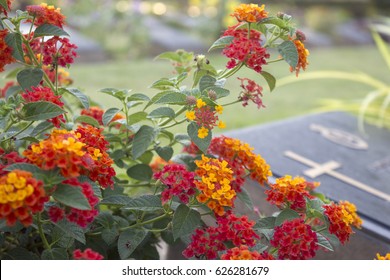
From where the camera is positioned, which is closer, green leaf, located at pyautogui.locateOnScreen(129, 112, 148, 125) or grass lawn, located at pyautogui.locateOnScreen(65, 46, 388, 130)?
green leaf, located at pyautogui.locateOnScreen(129, 112, 148, 125)

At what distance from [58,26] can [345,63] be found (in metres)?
3.80

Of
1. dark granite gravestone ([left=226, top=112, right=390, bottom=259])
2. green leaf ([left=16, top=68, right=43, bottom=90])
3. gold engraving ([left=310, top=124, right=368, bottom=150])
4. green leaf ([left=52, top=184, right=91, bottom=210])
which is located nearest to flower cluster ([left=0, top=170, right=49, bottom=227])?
green leaf ([left=52, top=184, right=91, bottom=210])

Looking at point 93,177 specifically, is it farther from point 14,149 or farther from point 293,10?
point 293,10

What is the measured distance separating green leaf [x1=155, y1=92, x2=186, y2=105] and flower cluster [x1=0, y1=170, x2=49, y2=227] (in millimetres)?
321

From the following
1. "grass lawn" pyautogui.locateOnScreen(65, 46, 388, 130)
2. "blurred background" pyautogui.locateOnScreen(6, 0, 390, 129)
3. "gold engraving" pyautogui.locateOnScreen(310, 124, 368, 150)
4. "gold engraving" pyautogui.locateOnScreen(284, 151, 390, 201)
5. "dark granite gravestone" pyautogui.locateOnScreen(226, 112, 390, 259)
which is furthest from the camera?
"blurred background" pyautogui.locateOnScreen(6, 0, 390, 129)

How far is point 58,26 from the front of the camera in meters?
1.00

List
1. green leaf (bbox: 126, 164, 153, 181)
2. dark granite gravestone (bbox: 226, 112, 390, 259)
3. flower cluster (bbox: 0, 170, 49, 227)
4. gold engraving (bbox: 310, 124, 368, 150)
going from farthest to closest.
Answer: gold engraving (bbox: 310, 124, 368, 150) < dark granite gravestone (bbox: 226, 112, 390, 259) < green leaf (bbox: 126, 164, 153, 181) < flower cluster (bbox: 0, 170, 49, 227)

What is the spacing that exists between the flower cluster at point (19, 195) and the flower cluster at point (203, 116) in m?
0.32

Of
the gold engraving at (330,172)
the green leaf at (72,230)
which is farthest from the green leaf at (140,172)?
the gold engraving at (330,172)

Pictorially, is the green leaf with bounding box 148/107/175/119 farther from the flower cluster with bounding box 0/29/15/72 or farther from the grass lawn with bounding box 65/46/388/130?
the grass lawn with bounding box 65/46/388/130

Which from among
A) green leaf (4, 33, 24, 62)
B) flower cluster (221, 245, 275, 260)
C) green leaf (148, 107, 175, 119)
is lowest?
flower cluster (221, 245, 275, 260)

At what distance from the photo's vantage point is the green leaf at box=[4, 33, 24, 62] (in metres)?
0.96

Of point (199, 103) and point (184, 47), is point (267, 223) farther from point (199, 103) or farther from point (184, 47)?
point (184, 47)

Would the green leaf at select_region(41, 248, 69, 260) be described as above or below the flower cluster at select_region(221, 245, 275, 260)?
below
